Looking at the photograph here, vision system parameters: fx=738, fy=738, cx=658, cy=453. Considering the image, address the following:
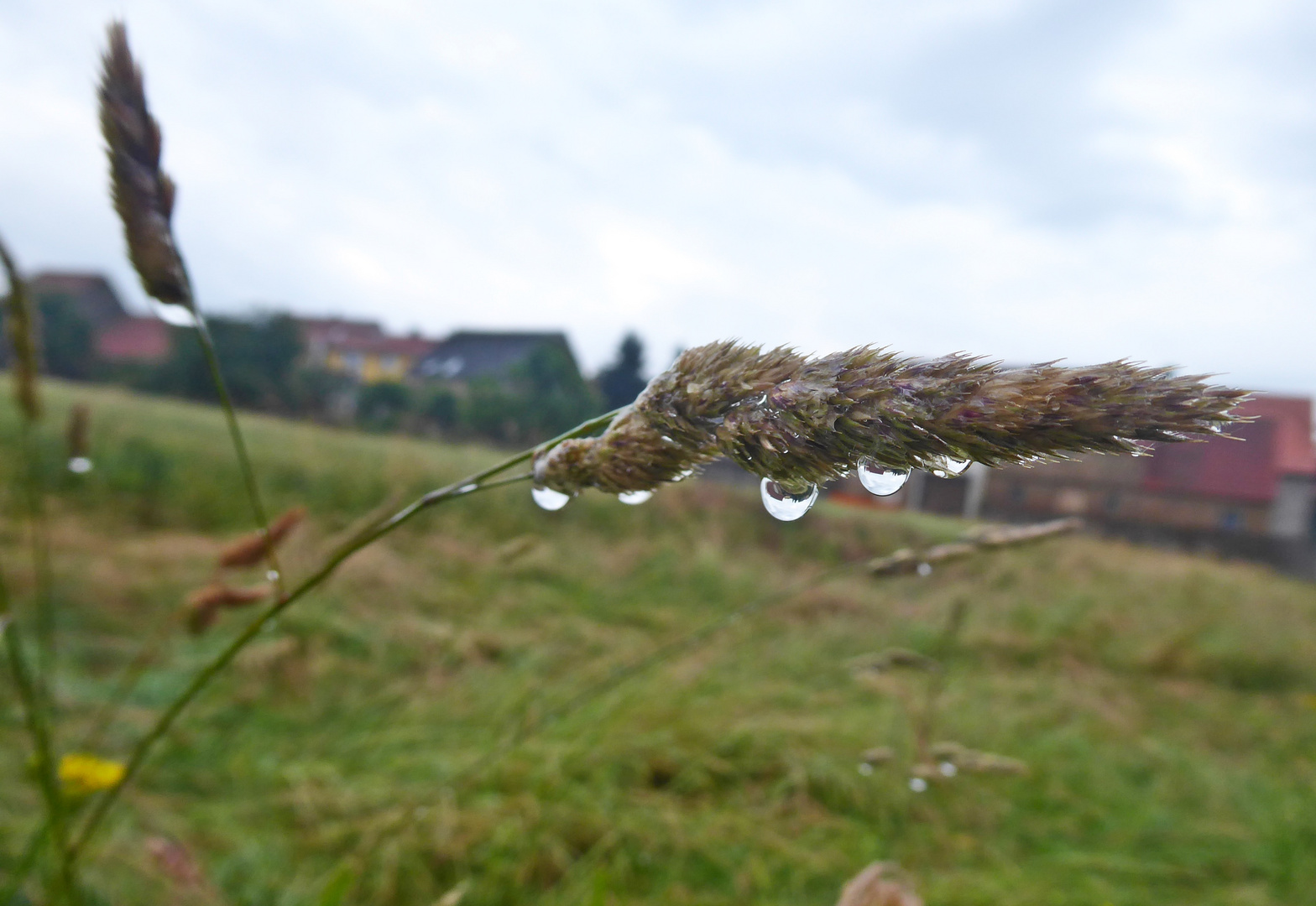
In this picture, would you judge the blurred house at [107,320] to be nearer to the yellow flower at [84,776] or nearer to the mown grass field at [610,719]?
the mown grass field at [610,719]

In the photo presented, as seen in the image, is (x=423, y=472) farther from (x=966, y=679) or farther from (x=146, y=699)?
(x=966, y=679)

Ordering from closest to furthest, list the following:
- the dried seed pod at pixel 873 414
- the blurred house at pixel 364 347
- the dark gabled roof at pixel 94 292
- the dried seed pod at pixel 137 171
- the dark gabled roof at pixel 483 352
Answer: the dried seed pod at pixel 873 414 < the dried seed pod at pixel 137 171 < the dark gabled roof at pixel 483 352 < the blurred house at pixel 364 347 < the dark gabled roof at pixel 94 292

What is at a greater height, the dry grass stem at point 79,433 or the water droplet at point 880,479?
the water droplet at point 880,479

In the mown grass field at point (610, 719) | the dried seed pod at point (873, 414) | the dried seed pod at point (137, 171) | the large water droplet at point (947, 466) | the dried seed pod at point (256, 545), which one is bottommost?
the mown grass field at point (610, 719)

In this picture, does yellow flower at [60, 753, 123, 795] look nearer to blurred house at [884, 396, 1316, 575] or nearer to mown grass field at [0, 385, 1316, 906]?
mown grass field at [0, 385, 1316, 906]

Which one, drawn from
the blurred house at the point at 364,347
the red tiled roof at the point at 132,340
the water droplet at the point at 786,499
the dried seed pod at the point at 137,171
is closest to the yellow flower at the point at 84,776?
the dried seed pod at the point at 137,171

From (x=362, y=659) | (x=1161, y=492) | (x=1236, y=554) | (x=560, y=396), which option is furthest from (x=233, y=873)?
(x=1236, y=554)

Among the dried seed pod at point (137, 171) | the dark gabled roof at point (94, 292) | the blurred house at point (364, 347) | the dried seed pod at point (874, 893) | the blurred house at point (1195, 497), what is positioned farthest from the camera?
the dark gabled roof at point (94, 292)
